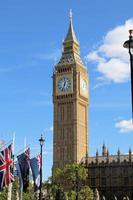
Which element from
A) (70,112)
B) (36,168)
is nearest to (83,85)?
(70,112)

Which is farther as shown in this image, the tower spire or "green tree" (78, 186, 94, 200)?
the tower spire

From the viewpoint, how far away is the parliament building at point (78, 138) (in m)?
146

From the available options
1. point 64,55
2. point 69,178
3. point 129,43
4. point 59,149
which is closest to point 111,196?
point 59,149

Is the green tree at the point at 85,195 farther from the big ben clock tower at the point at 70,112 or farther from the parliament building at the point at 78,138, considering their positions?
the big ben clock tower at the point at 70,112

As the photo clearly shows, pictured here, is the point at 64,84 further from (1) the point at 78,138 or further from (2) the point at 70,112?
(1) the point at 78,138

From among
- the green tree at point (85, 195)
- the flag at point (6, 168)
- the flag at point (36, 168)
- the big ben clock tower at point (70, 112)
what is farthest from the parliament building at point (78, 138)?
the flag at point (6, 168)

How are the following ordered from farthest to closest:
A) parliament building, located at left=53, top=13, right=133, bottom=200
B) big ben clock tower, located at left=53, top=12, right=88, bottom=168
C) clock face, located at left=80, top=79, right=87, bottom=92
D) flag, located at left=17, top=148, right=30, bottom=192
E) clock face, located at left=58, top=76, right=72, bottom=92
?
clock face, located at left=80, top=79, right=87, bottom=92, clock face, located at left=58, top=76, right=72, bottom=92, big ben clock tower, located at left=53, top=12, right=88, bottom=168, parliament building, located at left=53, top=13, right=133, bottom=200, flag, located at left=17, top=148, right=30, bottom=192

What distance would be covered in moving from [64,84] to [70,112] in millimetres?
9094

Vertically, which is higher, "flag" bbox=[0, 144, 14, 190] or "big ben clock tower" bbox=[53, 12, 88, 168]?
"big ben clock tower" bbox=[53, 12, 88, 168]

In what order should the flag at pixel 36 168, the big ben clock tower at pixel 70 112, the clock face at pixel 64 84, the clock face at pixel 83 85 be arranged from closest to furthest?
the flag at pixel 36 168
the big ben clock tower at pixel 70 112
the clock face at pixel 64 84
the clock face at pixel 83 85

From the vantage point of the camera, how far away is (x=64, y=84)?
157000 millimetres

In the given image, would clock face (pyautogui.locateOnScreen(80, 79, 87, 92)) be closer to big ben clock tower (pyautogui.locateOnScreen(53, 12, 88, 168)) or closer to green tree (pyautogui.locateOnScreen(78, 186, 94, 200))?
big ben clock tower (pyautogui.locateOnScreen(53, 12, 88, 168))

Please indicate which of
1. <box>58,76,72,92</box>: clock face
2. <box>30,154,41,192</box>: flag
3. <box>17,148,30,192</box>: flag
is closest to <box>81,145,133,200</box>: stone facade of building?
<box>58,76,72,92</box>: clock face

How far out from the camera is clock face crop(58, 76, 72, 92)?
156m
